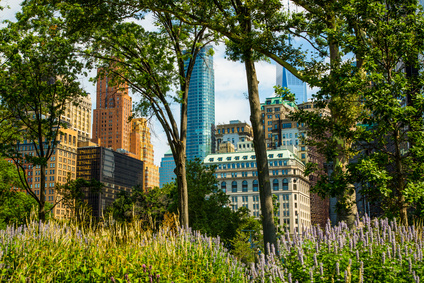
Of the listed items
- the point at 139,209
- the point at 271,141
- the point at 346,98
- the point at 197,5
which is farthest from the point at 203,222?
the point at 271,141

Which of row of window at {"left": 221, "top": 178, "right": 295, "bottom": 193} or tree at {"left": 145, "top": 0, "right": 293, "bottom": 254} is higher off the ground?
row of window at {"left": 221, "top": 178, "right": 295, "bottom": 193}

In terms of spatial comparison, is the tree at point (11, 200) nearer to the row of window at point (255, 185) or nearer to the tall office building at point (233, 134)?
the row of window at point (255, 185)

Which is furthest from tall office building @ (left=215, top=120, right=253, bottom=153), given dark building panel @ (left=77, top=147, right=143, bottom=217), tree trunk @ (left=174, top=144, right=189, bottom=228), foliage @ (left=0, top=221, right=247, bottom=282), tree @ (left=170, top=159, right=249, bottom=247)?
foliage @ (left=0, top=221, right=247, bottom=282)

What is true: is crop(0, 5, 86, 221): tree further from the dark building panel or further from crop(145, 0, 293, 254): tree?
the dark building panel

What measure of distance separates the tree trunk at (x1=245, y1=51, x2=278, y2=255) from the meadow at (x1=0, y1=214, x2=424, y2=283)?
271 cm

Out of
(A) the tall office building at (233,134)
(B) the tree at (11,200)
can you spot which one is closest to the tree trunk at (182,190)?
(B) the tree at (11,200)

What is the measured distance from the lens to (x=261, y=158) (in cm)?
1316

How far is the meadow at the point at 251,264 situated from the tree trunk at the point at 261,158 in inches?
107

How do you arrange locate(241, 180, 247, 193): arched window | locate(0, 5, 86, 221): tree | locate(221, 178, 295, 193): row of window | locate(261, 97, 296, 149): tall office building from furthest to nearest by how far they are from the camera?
locate(261, 97, 296, 149): tall office building < locate(241, 180, 247, 193): arched window < locate(221, 178, 295, 193): row of window < locate(0, 5, 86, 221): tree

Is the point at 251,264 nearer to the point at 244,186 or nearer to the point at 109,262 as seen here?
the point at 109,262

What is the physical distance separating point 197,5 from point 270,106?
16468 centimetres

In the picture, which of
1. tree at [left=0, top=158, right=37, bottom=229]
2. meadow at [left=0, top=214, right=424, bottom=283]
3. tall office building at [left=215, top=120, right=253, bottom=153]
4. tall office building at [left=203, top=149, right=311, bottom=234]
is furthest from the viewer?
tall office building at [left=215, top=120, right=253, bottom=153]

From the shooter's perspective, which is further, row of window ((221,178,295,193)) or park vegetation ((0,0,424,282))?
row of window ((221,178,295,193))

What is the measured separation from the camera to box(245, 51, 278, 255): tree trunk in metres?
12.8
